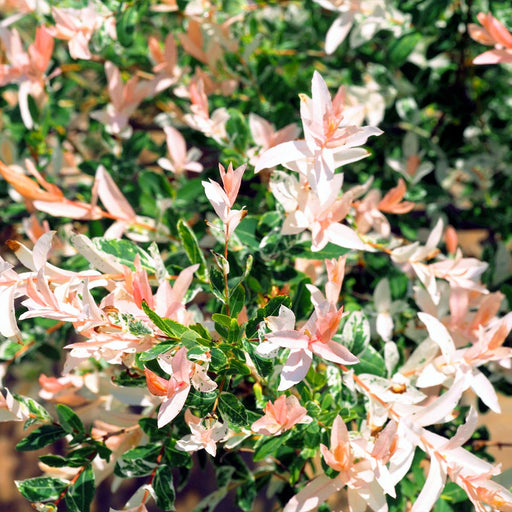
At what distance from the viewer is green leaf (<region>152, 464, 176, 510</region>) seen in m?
0.79

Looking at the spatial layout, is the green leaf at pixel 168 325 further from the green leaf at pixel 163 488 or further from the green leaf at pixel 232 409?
the green leaf at pixel 163 488

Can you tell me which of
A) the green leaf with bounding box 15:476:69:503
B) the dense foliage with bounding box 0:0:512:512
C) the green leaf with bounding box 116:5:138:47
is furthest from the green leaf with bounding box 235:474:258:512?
the green leaf with bounding box 116:5:138:47

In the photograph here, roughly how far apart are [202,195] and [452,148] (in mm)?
599

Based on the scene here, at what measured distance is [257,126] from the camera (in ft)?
3.10

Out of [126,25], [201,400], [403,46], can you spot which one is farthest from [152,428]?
[403,46]

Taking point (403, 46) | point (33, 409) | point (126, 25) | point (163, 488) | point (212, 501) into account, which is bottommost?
point (212, 501)

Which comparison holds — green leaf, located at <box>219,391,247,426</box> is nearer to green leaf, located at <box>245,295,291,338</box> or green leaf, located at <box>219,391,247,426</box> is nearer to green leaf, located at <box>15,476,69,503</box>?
green leaf, located at <box>245,295,291,338</box>

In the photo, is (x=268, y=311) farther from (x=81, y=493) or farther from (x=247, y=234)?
(x=81, y=493)

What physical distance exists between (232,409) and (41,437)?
1.08ft

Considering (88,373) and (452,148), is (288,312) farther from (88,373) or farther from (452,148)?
(452,148)

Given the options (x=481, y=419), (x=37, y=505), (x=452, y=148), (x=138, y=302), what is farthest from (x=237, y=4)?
(x=481, y=419)

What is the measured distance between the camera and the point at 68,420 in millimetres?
832

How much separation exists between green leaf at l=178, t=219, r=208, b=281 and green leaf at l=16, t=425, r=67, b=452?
1.06ft

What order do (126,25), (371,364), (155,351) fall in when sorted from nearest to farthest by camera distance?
(155,351), (371,364), (126,25)
